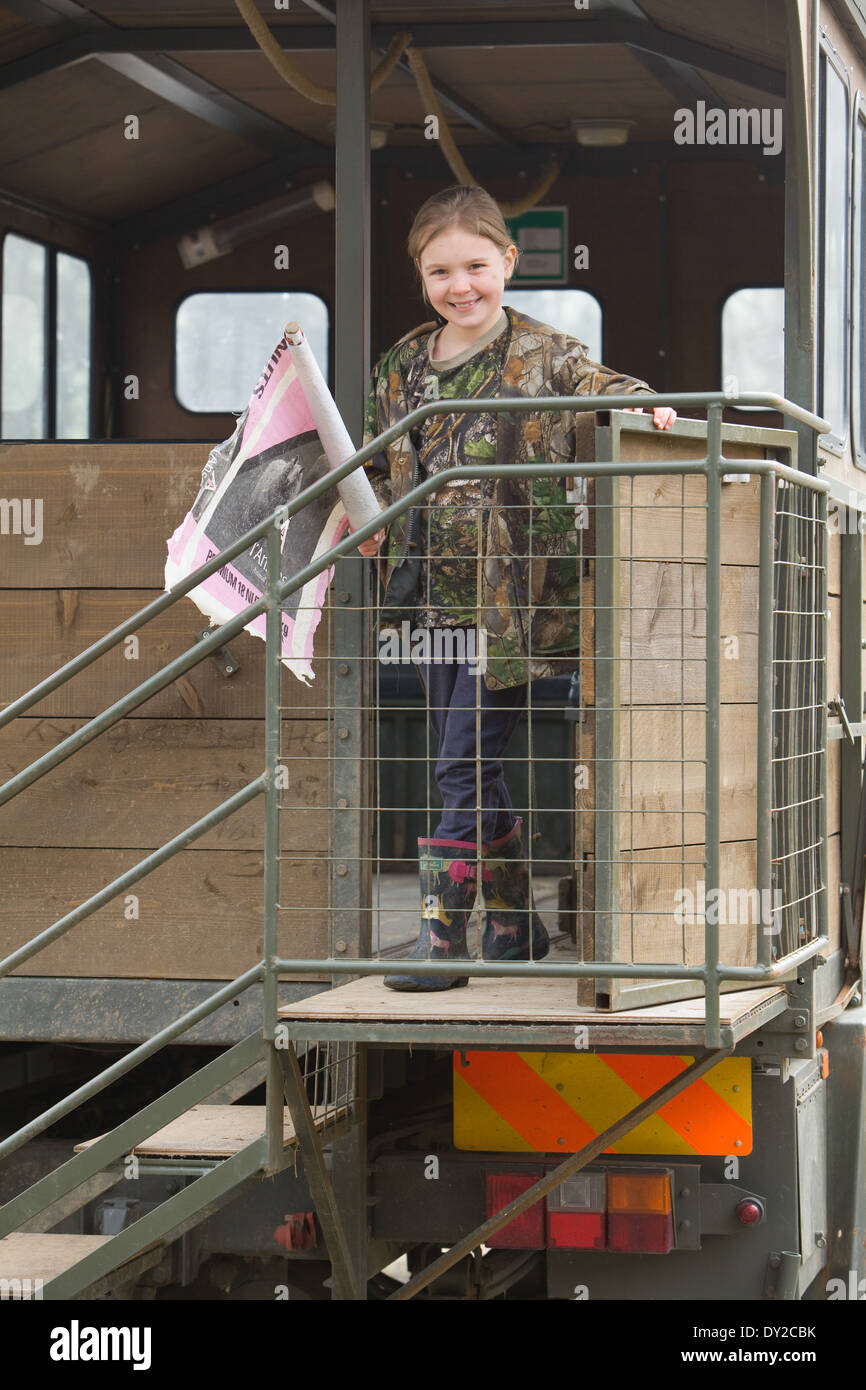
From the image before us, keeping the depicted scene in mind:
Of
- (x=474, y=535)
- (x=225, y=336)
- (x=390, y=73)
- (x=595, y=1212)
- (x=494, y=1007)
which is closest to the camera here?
(x=494, y=1007)

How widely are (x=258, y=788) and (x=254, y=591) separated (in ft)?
2.00

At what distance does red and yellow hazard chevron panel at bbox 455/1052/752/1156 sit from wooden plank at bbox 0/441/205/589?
1456 millimetres

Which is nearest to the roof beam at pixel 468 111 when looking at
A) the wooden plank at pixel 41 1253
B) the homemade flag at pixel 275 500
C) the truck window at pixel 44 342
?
the truck window at pixel 44 342

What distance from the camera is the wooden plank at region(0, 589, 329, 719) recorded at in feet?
14.0

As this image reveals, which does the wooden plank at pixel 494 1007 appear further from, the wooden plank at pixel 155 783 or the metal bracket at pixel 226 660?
the metal bracket at pixel 226 660

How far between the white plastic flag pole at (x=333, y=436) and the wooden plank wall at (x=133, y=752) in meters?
0.45

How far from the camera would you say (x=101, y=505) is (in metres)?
4.36

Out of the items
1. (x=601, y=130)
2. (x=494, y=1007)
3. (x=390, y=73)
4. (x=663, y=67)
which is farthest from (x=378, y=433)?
(x=601, y=130)

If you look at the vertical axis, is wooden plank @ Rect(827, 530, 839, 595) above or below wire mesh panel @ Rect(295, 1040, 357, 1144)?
above

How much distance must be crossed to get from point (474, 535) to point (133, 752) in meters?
1.01

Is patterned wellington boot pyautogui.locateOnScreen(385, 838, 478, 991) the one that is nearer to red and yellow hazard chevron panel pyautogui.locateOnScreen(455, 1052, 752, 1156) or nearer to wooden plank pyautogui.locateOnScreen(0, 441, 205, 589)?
red and yellow hazard chevron panel pyautogui.locateOnScreen(455, 1052, 752, 1156)

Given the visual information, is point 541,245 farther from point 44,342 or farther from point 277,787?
point 277,787

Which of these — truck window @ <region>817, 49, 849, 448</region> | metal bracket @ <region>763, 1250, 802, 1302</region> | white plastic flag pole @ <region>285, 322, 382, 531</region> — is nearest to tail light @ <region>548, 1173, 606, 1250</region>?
metal bracket @ <region>763, 1250, 802, 1302</region>

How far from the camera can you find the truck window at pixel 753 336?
6930 millimetres
